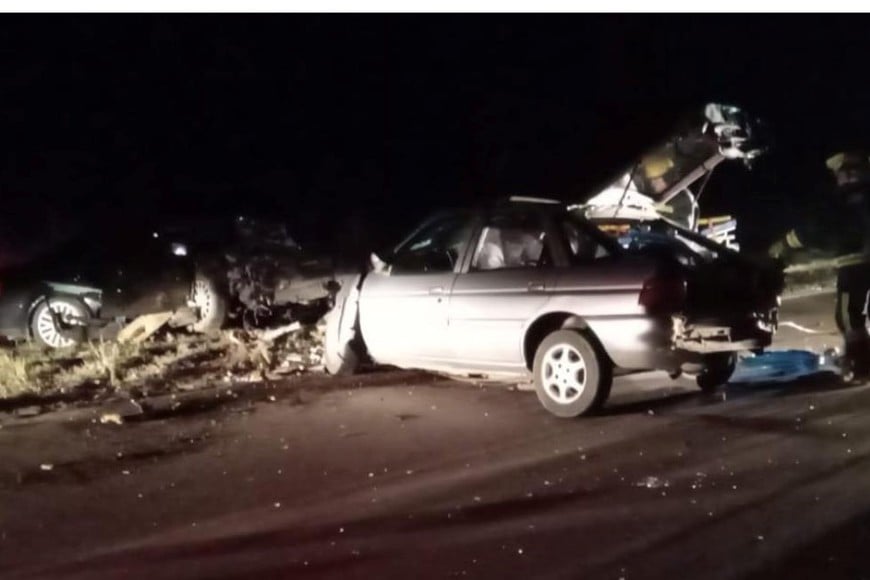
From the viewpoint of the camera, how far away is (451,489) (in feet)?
21.0

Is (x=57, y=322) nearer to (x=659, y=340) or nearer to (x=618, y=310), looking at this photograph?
(x=618, y=310)

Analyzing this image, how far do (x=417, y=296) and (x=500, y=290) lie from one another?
2.67 feet

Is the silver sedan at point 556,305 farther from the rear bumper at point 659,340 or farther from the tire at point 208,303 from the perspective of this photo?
the tire at point 208,303

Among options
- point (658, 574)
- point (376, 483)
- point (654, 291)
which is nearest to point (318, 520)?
point (376, 483)

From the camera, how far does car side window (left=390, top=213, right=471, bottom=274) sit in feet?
29.8

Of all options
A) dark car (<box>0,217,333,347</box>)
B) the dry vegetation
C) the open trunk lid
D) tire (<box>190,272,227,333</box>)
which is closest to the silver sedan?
the dry vegetation

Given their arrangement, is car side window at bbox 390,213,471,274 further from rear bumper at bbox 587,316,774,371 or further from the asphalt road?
rear bumper at bbox 587,316,774,371

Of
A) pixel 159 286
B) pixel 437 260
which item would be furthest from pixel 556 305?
pixel 159 286

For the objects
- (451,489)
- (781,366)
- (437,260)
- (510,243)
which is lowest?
(451,489)

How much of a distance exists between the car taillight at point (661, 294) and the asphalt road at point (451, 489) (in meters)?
0.83

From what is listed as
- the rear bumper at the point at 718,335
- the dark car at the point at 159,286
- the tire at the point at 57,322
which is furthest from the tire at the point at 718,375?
the tire at the point at 57,322

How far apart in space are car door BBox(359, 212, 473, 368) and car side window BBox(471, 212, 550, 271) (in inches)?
6.0

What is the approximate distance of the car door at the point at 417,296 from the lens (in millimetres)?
8852

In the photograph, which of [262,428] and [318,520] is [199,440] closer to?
[262,428]
